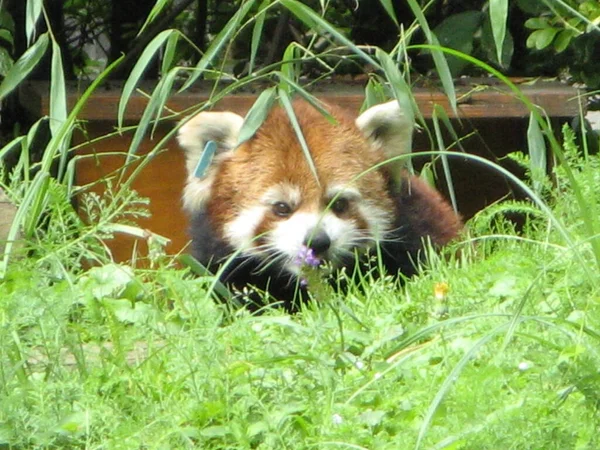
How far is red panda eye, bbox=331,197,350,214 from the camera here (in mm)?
4582

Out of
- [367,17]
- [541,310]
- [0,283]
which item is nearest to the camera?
[541,310]

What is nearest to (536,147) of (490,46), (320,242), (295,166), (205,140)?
(320,242)

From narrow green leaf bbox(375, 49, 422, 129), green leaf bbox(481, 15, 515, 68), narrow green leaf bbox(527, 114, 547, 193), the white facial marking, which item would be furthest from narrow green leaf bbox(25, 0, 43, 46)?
green leaf bbox(481, 15, 515, 68)

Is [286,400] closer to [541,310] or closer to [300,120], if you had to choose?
[541,310]

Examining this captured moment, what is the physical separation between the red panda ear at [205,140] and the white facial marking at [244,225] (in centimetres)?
18

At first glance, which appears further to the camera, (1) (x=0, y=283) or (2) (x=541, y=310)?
(1) (x=0, y=283)

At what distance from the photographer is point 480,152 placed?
20.2ft

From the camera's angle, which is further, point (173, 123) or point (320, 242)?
point (173, 123)

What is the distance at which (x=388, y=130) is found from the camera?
4.79m

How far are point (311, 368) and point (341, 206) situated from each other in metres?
1.94

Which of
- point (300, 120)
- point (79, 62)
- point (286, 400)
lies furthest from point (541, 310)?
point (79, 62)

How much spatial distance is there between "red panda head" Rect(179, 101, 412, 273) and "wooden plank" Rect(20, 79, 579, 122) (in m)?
0.91

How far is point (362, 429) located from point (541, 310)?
2.59 ft

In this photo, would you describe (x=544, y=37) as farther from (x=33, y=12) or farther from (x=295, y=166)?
(x=33, y=12)
